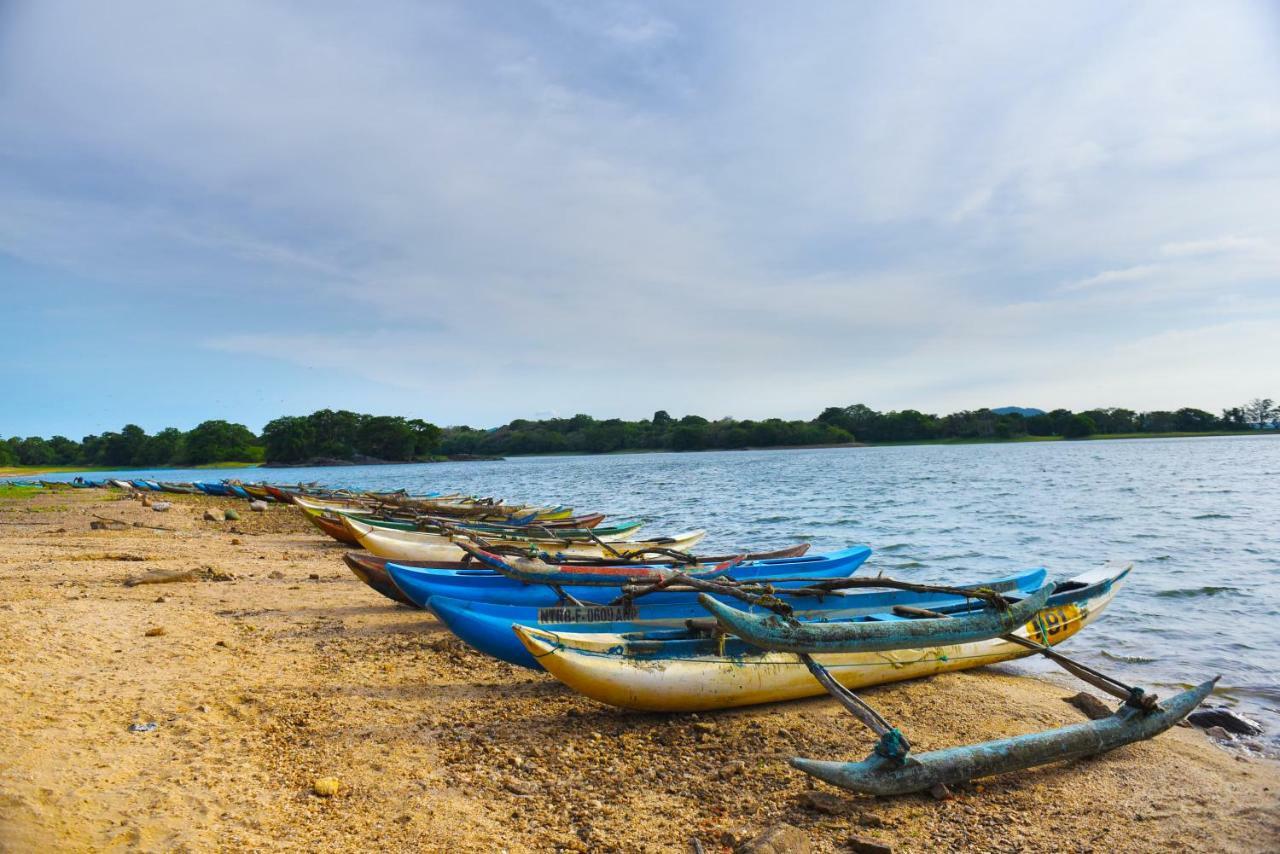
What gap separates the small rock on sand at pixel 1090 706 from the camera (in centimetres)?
578

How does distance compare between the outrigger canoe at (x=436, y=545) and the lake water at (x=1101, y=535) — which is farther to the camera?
the outrigger canoe at (x=436, y=545)

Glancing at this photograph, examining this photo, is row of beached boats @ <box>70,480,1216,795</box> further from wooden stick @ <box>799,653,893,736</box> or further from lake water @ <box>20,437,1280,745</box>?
lake water @ <box>20,437,1280,745</box>

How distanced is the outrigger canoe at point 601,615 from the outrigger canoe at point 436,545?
169 inches

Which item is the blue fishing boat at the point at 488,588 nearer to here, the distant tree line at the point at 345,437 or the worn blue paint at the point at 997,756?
the worn blue paint at the point at 997,756

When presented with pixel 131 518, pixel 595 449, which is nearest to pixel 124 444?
pixel 595 449

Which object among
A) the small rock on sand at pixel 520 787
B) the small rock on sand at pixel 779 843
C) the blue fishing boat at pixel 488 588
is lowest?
the small rock on sand at pixel 779 843

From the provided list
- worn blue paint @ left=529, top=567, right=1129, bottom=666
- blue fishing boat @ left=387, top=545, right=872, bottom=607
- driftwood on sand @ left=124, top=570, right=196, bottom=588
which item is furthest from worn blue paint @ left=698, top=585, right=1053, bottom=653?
driftwood on sand @ left=124, top=570, right=196, bottom=588

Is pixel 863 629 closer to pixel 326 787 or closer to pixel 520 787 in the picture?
pixel 520 787

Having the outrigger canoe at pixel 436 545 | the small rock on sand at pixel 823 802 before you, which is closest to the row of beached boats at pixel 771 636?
the small rock on sand at pixel 823 802

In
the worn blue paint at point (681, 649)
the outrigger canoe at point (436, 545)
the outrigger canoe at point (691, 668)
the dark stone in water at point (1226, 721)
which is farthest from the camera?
the outrigger canoe at point (436, 545)

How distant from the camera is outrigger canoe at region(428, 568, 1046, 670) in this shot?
5.62 metres

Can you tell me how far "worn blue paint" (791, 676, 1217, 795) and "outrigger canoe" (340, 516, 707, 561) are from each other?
6.79 metres

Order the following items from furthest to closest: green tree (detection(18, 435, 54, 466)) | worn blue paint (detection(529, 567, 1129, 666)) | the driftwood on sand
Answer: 1. green tree (detection(18, 435, 54, 466))
2. the driftwood on sand
3. worn blue paint (detection(529, 567, 1129, 666))

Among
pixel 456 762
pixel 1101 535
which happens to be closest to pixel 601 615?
pixel 456 762
